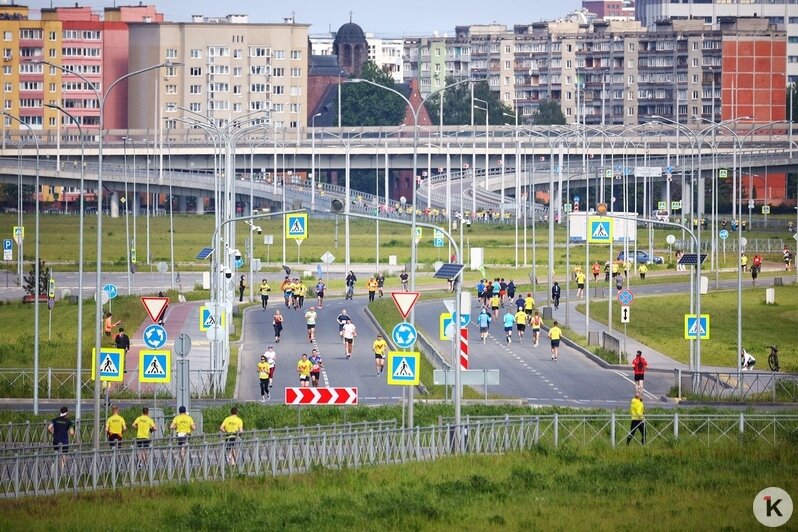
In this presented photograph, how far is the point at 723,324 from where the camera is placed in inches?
2830

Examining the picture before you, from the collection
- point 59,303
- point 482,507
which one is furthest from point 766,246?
point 482,507

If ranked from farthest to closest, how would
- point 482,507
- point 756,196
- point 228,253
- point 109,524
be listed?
point 756,196
point 228,253
point 482,507
point 109,524

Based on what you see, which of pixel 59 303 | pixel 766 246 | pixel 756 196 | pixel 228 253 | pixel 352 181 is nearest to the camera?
Answer: pixel 228 253

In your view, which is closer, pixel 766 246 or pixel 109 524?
pixel 109 524

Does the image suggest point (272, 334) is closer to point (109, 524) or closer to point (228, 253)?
point (228, 253)

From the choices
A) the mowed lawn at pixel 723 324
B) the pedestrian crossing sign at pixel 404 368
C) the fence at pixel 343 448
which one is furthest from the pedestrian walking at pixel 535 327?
the pedestrian crossing sign at pixel 404 368

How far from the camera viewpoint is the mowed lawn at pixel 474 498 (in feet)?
99.7

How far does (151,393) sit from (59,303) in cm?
3172

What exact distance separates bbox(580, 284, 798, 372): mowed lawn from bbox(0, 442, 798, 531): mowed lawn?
20.5 m

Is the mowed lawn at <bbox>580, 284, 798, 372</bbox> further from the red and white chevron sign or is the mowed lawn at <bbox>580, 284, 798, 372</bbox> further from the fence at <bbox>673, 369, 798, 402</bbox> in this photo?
the red and white chevron sign

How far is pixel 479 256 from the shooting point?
321ft

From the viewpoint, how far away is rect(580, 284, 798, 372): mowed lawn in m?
61.4

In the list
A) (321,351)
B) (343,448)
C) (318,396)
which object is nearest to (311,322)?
(321,351)

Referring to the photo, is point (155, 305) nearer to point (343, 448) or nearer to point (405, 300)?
point (405, 300)
